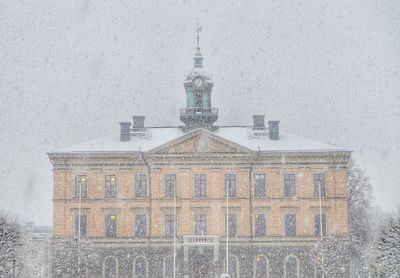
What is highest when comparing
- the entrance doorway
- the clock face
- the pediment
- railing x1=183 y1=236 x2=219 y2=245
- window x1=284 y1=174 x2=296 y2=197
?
the clock face

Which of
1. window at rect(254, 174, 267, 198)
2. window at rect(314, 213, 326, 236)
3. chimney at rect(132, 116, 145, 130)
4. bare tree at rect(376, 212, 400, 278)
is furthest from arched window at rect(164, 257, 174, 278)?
bare tree at rect(376, 212, 400, 278)

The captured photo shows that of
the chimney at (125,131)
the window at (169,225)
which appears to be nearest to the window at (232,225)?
the window at (169,225)

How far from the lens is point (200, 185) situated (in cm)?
6334

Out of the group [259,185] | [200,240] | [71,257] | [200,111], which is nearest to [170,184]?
[200,240]

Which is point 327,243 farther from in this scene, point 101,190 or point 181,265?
point 101,190

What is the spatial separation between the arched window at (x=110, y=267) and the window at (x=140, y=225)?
Result: 8.28 feet

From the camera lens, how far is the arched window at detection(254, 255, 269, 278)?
62.2 meters

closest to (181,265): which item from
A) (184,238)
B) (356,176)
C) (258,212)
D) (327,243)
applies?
(184,238)

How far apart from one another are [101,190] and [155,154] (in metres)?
4.70

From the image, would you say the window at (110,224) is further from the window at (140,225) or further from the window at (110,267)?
the window at (110,267)

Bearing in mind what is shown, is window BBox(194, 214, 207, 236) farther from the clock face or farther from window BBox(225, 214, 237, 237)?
the clock face

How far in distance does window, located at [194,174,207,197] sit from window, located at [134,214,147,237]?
4120 millimetres

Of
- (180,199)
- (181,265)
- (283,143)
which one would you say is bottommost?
(181,265)

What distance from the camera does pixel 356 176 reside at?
71.5 metres
